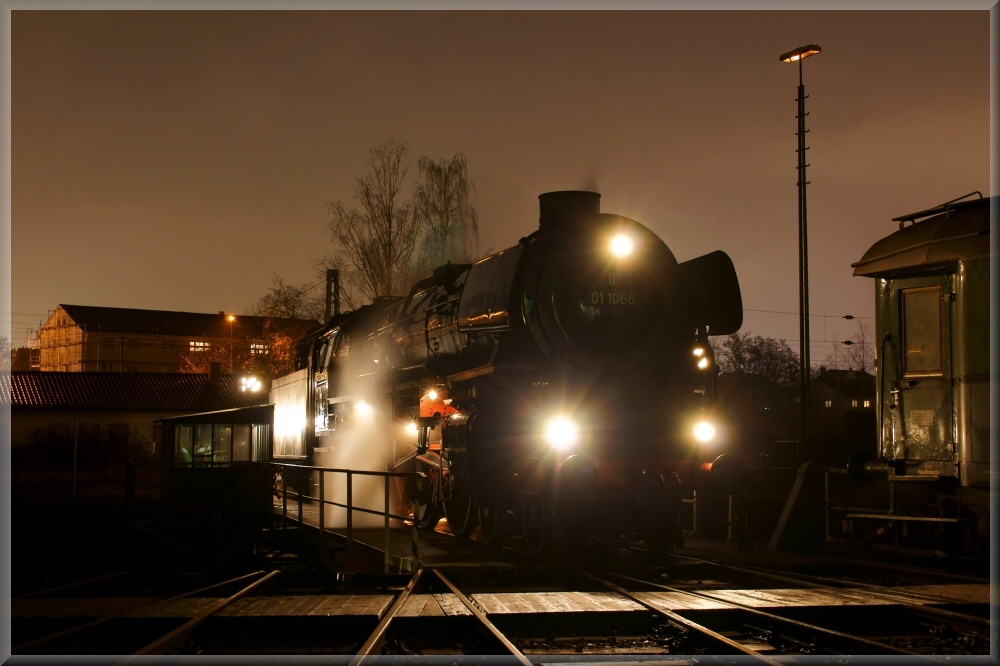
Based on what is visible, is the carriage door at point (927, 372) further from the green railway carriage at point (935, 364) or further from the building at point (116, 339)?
the building at point (116, 339)

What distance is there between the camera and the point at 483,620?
6.48m

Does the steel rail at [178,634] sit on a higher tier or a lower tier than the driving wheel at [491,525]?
higher

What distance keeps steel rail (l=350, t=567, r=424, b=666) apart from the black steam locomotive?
6.52ft

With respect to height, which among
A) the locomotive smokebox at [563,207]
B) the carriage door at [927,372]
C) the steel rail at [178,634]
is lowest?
the steel rail at [178,634]

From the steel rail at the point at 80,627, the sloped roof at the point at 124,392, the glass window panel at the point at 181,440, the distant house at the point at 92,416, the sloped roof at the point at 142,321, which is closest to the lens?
the steel rail at the point at 80,627

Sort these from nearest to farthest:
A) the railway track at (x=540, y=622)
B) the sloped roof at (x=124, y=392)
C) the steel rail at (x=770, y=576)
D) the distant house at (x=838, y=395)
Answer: the railway track at (x=540, y=622), the steel rail at (x=770, y=576), the sloped roof at (x=124, y=392), the distant house at (x=838, y=395)

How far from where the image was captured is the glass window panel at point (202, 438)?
29548mm

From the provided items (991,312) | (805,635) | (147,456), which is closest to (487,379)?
(805,635)

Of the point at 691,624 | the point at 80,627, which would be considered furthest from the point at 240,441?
the point at 691,624

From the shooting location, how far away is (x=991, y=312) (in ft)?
32.3

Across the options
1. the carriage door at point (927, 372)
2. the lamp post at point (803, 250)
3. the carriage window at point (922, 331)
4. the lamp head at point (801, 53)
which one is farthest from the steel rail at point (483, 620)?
the lamp head at point (801, 53)

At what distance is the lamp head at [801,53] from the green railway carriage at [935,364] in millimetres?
6943

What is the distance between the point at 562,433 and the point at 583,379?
703mm

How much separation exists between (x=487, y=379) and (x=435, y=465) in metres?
2.12
